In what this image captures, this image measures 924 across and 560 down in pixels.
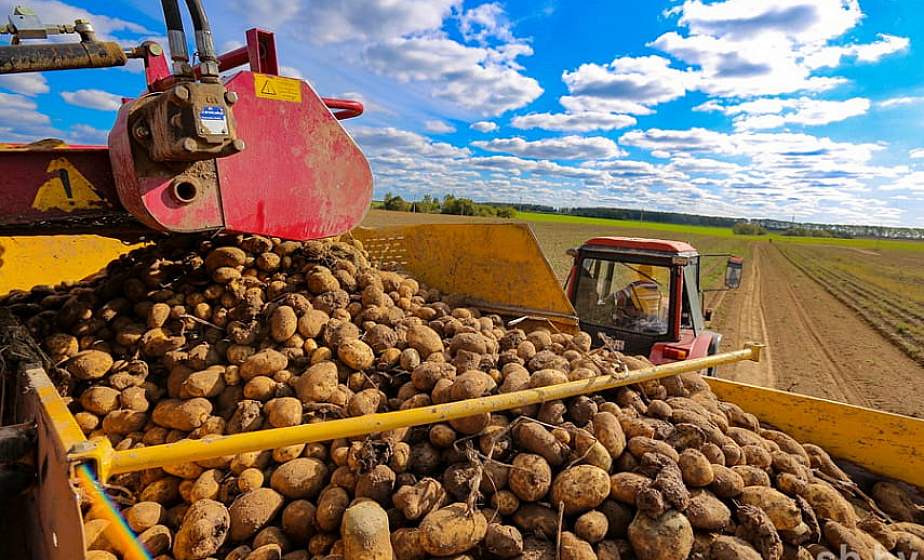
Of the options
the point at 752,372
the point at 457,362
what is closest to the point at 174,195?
the point at 457,362

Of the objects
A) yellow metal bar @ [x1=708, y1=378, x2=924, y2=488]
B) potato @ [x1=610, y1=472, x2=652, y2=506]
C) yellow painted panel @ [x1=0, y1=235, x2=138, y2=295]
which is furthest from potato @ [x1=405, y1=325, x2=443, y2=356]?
yellow painted panel @ [x1=0, y1=235, x2=138, y2=295]

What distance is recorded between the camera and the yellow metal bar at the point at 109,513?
144 centimetres

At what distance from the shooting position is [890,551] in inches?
95.1

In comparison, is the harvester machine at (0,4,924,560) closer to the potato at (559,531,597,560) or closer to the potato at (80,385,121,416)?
the potato at (80,385,121,416)

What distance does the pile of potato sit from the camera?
2.04 m

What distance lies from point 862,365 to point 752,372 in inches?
134

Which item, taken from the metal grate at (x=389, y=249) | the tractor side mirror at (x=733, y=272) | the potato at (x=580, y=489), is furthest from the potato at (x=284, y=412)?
the tractor side mirror at (x=733, y=272)

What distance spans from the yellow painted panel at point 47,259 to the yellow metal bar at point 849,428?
5.70 meters

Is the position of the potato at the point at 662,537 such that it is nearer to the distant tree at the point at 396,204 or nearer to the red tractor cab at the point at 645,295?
the red tractor cab at the point at 645,295

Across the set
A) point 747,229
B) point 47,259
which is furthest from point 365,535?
point 747,229

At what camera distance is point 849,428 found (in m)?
3.27

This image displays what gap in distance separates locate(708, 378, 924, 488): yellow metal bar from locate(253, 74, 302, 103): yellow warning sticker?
3.59 metres

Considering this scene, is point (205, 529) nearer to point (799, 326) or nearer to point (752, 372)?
point (752, 372)

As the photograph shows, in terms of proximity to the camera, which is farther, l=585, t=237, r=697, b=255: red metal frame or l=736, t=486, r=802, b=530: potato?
l=585, t=237, r=697, b=255: red metal frame
